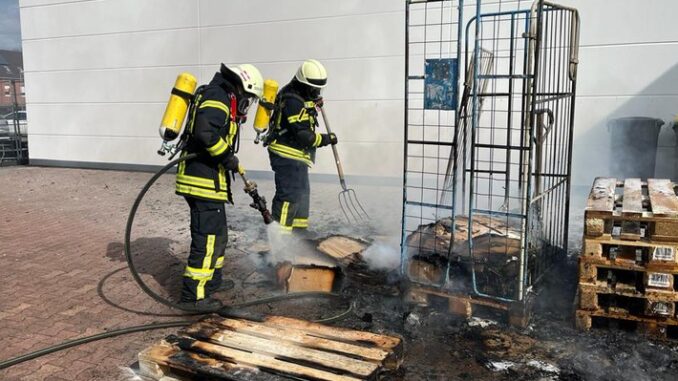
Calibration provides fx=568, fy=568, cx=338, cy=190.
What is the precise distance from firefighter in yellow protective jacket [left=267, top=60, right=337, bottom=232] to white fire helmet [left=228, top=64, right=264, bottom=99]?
93cm

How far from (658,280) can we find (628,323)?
41cm

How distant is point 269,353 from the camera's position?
3293 millimetres

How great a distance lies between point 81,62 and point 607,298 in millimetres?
12405

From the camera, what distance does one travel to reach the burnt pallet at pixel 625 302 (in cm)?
368

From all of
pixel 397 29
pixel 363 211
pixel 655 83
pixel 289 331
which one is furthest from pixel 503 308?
pixel 397 29

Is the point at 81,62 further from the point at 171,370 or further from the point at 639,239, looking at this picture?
the point at 639,239

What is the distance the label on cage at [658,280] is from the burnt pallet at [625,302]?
0.24ft

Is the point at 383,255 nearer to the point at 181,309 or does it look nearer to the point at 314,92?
the point at 314,92

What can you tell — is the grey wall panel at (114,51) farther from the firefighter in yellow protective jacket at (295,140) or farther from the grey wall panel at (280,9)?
the firefighter in yellow protective jacket at (295,140)

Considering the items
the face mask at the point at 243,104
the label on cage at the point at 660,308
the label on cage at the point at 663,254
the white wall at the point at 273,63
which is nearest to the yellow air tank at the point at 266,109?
the face mask at the point at 243,104

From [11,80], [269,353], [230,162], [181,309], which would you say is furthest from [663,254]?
[11,80]

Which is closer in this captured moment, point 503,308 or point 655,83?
point 503,308

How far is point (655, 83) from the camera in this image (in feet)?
26.1

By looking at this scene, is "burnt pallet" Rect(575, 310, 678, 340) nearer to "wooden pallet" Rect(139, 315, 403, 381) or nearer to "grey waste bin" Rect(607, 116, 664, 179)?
"wooden pallet" Rect(139, 315, 403, 381)
